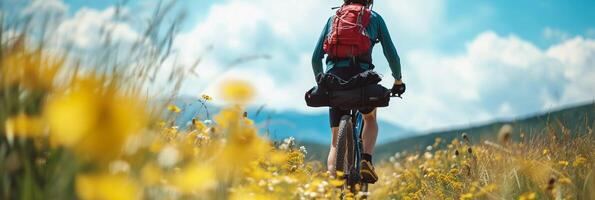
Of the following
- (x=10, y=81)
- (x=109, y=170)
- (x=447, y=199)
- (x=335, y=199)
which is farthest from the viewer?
(x=447, y=199)

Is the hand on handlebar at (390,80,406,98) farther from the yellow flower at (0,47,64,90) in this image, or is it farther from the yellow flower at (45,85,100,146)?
the yellow flower at (45,85,100,146)

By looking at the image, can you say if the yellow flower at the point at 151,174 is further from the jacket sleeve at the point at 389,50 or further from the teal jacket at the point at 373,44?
the jacket sleeve at the point at 389,50

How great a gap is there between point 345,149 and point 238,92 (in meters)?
3.62

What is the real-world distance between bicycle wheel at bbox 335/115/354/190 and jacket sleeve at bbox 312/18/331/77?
0.78 metres

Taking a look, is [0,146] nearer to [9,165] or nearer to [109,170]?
[9,165]

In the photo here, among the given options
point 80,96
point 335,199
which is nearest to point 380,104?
point 335,199

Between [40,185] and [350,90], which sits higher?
[350,90]

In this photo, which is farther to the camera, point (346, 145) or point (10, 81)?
point (346, 145)

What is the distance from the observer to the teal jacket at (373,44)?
18.7 ft

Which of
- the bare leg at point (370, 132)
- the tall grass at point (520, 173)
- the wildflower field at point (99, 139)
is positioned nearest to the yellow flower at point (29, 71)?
the wildflower field at point (99, 139)

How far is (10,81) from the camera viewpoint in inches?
85.4

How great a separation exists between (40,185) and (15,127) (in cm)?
21

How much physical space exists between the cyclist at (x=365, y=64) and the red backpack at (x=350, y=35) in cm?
1

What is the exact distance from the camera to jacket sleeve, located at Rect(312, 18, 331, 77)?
5.98m
